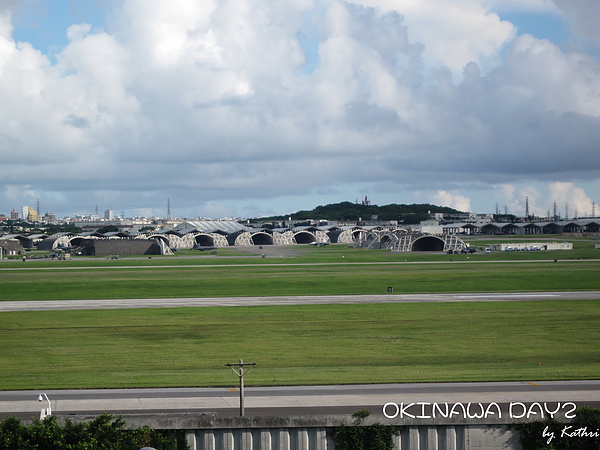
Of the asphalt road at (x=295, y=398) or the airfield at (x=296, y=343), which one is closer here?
the asphalt road at (x=295, y=398)

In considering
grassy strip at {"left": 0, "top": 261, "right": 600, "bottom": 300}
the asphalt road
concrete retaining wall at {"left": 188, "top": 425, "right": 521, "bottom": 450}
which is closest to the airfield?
the asphalt road

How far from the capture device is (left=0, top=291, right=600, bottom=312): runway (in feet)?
200

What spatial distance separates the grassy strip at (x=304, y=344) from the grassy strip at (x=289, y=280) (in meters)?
16.3

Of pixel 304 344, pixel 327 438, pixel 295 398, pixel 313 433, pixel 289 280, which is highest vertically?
pixel 289 280

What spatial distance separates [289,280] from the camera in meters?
84.3

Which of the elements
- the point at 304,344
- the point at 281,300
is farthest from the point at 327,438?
the point at 281,300

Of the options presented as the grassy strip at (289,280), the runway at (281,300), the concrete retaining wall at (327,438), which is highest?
the grassy strip at (289,280)

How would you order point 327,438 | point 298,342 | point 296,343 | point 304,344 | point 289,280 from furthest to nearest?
point 289,280, point 298,342, point 296,343, point 304,344, point 327,438

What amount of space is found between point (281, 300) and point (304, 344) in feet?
74.4

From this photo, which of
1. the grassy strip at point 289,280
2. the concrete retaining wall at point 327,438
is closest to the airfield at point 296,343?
the grassy strip at point 289,280

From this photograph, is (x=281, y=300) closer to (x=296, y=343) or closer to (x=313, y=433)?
(x=296, y=343)

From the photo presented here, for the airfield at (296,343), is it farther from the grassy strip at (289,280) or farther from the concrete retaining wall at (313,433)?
the concrete retaining wall at (313,433)

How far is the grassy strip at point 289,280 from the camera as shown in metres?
73.9

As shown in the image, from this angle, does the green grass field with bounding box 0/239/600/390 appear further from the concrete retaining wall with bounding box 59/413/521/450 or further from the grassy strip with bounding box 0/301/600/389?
the concrete retaining wall with bounding box 59/413/521/450
